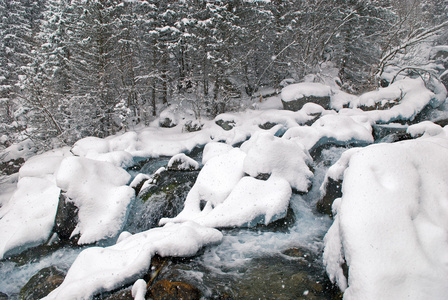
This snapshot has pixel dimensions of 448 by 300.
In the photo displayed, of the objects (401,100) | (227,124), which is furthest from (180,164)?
(401,100)

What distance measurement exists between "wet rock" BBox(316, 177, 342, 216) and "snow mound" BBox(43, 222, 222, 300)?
3.02 meters

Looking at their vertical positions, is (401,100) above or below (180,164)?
above

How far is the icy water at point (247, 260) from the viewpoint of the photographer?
3881 mm

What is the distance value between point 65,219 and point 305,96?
1373 centimetres

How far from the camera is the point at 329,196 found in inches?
249

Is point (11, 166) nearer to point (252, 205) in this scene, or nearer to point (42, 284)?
point (42, 284)

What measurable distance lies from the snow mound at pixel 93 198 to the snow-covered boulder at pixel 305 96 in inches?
450

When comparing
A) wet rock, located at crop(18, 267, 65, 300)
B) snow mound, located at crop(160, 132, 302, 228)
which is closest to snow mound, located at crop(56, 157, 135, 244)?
wet rock, located at crop(18, 267, 65, 300)

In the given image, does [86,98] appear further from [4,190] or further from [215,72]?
[215,72]

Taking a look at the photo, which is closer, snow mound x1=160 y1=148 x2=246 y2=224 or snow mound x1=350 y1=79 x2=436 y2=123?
snow mound x1=160 y1=148 x2=246 y2=224

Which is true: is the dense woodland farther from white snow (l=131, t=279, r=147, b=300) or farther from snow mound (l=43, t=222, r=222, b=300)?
white snow (l=131, t=279, r=147, b=300)

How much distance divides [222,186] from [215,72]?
33.1 feet

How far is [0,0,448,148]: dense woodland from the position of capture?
47.2ft

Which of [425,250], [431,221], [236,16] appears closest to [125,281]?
[425,250]
